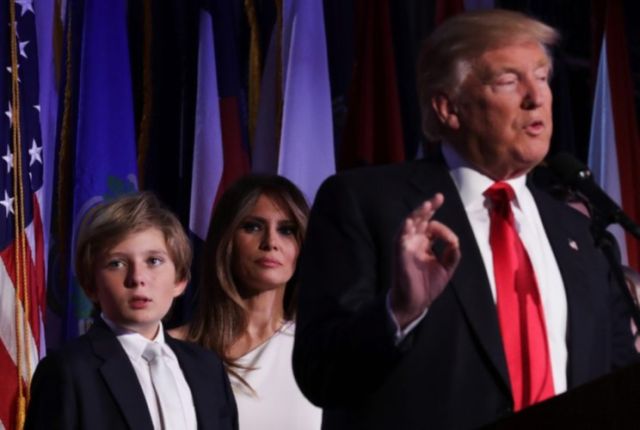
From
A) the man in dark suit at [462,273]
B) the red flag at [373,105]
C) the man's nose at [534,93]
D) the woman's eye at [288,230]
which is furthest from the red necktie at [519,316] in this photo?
the red flag at [373,105]

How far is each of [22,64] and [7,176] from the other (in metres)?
0.38

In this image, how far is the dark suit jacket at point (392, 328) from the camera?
2041mm

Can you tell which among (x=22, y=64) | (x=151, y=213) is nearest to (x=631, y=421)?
(x=151, y=213)

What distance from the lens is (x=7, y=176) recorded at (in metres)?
4.16

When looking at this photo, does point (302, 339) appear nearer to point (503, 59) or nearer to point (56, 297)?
point (503, 59)

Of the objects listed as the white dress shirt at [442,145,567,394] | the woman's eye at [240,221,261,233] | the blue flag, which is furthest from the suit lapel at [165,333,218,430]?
the blue flag

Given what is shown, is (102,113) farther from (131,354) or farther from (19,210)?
(131,354)

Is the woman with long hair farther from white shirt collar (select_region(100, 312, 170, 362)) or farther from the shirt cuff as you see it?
the shirt cuff

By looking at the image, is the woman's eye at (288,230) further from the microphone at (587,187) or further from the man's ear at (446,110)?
the microphone at (587,187)

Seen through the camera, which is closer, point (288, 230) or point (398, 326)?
point (398, 326)

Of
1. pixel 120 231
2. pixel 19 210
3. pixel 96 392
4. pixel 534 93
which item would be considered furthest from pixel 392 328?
pixel 19 210

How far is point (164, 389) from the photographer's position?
3070 mm

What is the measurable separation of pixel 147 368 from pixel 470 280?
46.6 inches

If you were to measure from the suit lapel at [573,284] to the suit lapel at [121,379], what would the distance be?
1.08m
